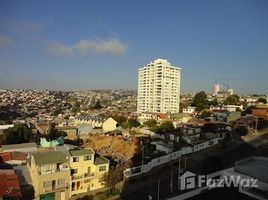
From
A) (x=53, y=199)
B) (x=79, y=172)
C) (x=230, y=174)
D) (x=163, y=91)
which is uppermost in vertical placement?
(x=163, y=91)

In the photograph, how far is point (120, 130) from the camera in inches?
1925

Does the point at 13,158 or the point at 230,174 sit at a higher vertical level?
the point at 230,174

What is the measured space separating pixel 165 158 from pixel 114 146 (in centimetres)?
1163

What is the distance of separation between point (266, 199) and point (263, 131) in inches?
1112

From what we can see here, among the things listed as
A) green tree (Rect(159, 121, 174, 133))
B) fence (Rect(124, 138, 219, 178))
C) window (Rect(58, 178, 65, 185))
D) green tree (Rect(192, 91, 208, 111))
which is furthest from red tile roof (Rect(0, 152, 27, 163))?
green tree (Rect(192, 91, 208, 111))

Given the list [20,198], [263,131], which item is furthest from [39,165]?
[263,131]

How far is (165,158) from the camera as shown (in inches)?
1120

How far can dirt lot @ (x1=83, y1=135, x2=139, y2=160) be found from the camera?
34.7 m

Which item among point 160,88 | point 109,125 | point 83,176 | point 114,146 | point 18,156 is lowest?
point 114,146

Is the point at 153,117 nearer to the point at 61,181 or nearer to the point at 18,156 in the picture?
the point at 18,156

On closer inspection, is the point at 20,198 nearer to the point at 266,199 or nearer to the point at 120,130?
the point at 266,199

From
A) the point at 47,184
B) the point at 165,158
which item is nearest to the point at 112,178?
the point at 47,184

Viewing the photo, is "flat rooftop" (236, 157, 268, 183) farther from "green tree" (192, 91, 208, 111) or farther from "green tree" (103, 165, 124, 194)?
"green tree" (192, 91, 208, 111)

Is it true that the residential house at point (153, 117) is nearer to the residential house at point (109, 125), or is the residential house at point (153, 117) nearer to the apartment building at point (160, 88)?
the residential house at point (109, 125)
